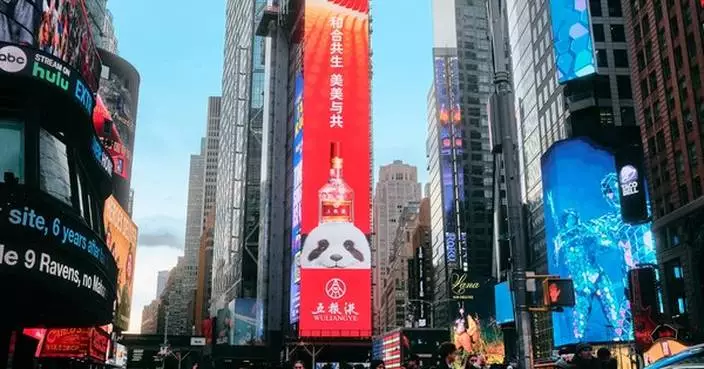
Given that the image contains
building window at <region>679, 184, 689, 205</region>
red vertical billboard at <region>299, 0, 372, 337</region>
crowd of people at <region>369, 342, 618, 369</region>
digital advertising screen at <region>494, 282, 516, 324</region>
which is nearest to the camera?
crowd of people at <region>369, 342, 618, 369</region>

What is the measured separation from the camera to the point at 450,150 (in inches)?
5832

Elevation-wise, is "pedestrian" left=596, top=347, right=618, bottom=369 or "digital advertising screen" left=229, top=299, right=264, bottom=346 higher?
"digital advertising screen" left=229, top=299, right=264, bottom=346

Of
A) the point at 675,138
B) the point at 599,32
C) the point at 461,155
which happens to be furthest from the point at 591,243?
the point at 461,155

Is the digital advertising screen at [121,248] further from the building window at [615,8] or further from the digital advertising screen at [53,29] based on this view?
the building window at [615,8]

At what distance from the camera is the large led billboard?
234 ft

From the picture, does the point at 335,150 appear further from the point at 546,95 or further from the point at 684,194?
the point at 684,194

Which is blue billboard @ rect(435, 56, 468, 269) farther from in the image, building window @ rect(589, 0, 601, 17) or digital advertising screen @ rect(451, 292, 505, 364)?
building window @ rect(589, 0, 601, 17)

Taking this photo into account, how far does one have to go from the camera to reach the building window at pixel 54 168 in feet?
49.5

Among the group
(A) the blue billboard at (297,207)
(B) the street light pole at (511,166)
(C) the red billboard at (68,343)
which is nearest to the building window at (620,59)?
(A) the blue billboard at (297,207)

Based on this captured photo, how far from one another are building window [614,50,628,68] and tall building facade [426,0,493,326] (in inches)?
2395

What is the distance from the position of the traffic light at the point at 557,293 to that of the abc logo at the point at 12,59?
1154 cm

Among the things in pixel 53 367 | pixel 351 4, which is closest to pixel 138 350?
pixel 351 4

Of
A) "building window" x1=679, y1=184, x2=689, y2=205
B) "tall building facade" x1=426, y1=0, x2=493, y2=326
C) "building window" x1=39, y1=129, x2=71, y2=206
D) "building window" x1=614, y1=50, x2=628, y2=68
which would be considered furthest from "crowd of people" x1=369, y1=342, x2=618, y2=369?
"tall building facade" x1=426, y1=0, x2=493, y2=326

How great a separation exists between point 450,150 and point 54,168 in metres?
135
